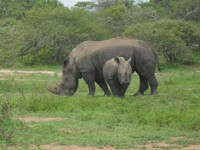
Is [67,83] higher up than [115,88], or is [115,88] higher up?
[115,88]

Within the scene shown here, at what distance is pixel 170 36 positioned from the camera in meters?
33.7

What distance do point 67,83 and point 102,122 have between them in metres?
6.47

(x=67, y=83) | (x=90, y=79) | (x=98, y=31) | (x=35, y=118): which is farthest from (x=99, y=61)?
(x=98, y=31)

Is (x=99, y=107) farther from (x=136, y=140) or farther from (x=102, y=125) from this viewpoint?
(x=136, y=140)

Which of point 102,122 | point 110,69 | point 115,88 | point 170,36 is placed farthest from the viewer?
point 170,36

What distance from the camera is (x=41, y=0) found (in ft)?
203

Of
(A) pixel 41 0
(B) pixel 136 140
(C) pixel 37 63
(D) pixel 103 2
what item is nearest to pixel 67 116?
(B) pixel 136 140

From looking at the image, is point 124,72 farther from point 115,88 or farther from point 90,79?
point 90,79

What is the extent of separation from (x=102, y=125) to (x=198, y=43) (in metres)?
28.7

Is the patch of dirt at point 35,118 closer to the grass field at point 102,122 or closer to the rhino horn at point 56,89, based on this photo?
the grass field at point 102,122

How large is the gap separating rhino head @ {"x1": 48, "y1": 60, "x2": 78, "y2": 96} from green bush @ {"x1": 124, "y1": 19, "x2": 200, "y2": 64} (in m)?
16.6

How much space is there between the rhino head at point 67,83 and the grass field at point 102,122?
2737mm

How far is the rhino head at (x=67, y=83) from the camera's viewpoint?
17.9 m

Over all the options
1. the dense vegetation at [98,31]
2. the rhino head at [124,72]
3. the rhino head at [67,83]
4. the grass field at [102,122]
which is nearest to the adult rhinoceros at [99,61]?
the rhino head at [67,83]
